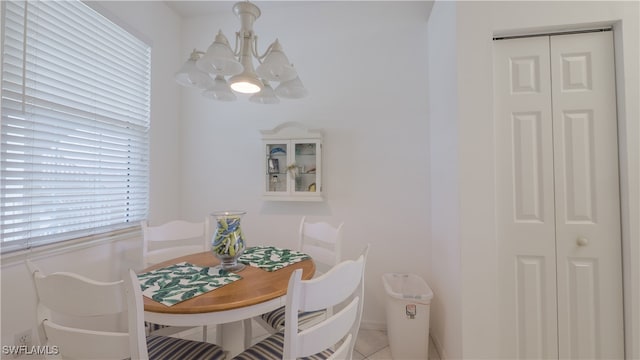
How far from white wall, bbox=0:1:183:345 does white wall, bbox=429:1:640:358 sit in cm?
234

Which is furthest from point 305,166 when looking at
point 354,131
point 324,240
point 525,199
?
point 525,199

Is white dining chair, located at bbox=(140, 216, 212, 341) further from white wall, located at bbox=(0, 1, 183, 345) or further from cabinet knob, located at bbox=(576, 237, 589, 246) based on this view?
cabinet knob, located at bbox=(576, 237, 589, 246)

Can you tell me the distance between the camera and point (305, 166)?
2.24 m

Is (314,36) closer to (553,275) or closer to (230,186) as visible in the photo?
(230,186)

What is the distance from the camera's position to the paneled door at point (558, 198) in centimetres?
139

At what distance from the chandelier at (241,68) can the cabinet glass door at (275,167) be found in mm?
839

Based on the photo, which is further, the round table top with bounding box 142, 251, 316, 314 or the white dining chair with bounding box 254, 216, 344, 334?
the white dining chair with bounding box 254, 216, 344, 334

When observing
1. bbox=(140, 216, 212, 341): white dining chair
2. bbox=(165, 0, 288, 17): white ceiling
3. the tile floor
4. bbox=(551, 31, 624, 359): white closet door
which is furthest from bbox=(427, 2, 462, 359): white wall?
bbox=(140, 216, 212, 341): white dining chair

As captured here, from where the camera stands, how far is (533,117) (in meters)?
1.46

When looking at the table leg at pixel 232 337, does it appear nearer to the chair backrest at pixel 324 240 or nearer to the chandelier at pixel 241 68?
the chair backrest at pixel 324 240

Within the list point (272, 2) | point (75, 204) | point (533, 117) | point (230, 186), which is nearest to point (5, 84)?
point (75, 204)

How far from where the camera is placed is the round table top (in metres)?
0.94

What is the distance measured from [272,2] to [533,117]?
227 cm

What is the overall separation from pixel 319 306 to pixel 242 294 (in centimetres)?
39
